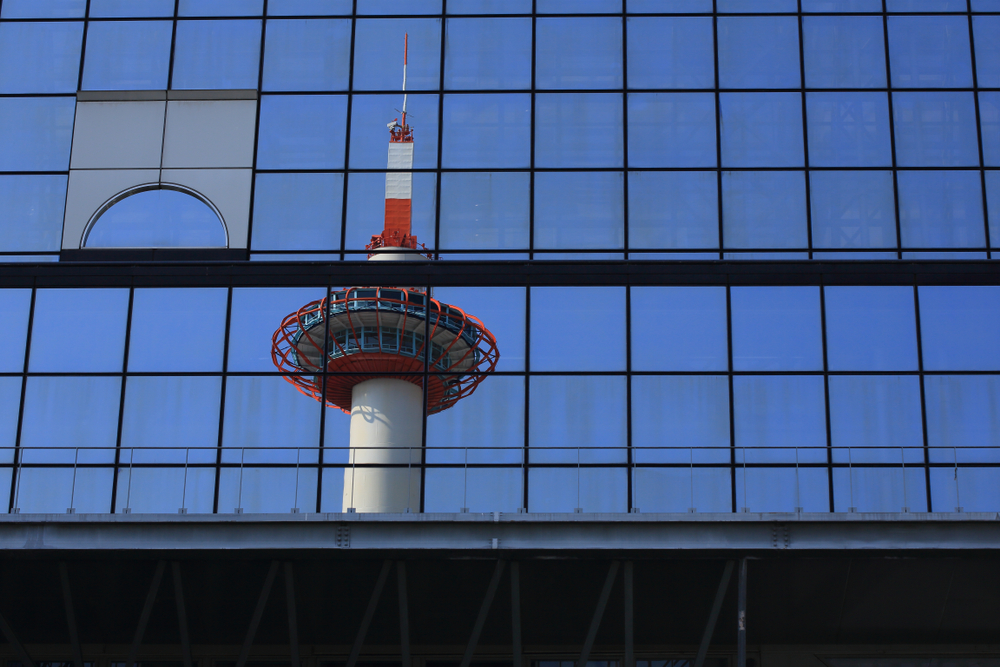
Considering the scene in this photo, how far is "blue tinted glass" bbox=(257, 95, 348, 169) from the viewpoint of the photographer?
1251 inches

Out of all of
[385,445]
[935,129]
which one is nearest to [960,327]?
[935,129]

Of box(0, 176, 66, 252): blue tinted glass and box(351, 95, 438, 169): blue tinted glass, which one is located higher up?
box(351, 95, 438, 169): blue tinted glass

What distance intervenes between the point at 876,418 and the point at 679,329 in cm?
504

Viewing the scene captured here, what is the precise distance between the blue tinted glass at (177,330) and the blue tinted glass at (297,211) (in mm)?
1974

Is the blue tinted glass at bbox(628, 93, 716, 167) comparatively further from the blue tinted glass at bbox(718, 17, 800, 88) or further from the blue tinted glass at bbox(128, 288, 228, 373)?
the blue tinted glass at bbox(128, 288, 228, 373)

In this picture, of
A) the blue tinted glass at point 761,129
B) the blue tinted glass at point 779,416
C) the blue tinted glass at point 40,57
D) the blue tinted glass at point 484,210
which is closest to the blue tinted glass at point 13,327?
the blue tinted glass at point 40,57

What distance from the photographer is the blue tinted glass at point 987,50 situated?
32.4 metres

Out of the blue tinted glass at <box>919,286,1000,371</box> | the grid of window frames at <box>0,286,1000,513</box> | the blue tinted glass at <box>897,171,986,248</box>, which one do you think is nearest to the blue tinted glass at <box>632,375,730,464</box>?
the grid of window frames at <box>0,286,1000,513</box>

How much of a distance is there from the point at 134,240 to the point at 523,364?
412 inches

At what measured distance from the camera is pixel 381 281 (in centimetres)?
2998

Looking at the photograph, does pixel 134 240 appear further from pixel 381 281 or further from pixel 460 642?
pixel 460 642

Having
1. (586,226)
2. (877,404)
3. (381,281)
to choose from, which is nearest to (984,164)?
(877,404)

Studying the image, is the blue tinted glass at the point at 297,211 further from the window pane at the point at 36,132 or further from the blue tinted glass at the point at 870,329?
the blue tinted glass at the point at 870,329

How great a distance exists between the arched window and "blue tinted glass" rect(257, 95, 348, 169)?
6.64 ft
